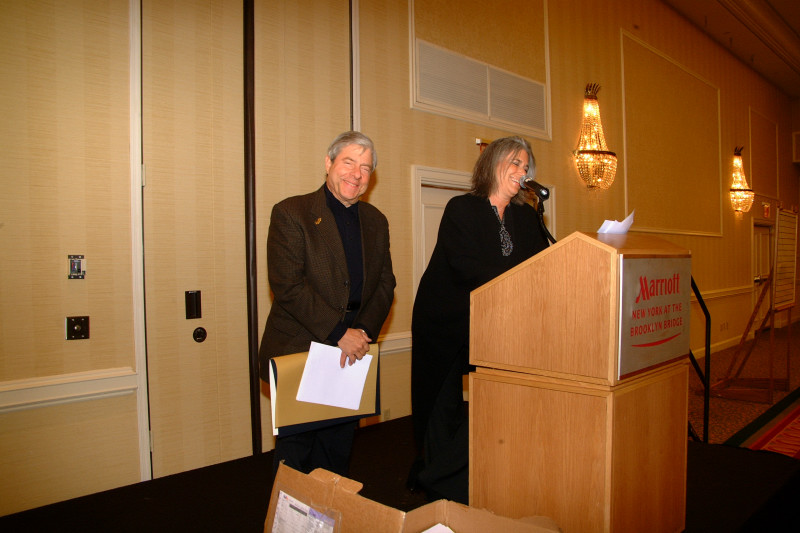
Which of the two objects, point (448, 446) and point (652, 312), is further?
point (448, 446)

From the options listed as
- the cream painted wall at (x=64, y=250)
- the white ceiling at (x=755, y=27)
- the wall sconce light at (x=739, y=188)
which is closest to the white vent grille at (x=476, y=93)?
the cream painted wall at (x=64, y=250)

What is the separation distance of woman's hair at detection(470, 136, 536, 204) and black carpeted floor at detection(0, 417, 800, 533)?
4.59 ft

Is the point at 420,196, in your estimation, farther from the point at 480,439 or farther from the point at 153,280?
the point at 480,439

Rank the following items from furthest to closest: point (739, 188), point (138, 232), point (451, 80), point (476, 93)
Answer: point (739, 188)
point (476, 93)
point (451, 80)
point (138, 232)

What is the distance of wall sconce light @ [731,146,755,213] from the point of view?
7.99 meters

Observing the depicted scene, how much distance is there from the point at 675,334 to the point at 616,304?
41 cm

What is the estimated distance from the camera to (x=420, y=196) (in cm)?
373

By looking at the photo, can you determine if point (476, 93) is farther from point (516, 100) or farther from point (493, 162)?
point (493, 162)

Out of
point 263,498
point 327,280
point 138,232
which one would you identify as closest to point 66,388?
point 138,232

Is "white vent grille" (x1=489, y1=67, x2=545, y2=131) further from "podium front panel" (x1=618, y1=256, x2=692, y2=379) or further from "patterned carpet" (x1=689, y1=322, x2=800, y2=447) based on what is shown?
"podium front panel" (x1=618, y1=256, x2=692, y2=379)

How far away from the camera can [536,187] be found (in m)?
1.92

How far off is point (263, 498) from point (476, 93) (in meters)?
3.19

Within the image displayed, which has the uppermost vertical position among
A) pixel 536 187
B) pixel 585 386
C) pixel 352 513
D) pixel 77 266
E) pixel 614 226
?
pixel 536 187

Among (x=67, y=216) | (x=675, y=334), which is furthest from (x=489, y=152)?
(x=67, y=216)
